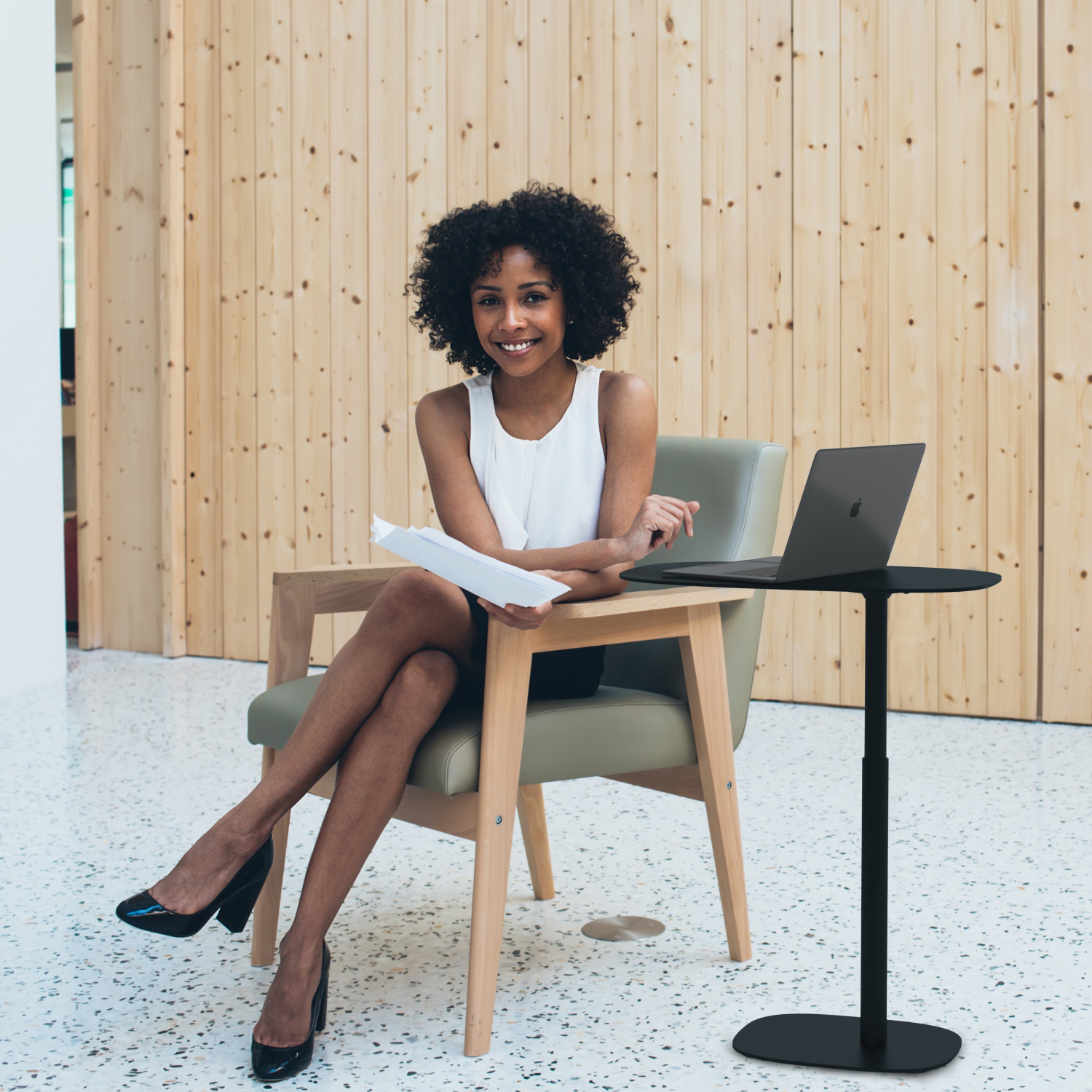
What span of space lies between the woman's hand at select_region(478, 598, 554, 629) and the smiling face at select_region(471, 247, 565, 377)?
0.50 meters

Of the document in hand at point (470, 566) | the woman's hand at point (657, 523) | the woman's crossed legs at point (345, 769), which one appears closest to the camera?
the document in hand at point (470, 566)

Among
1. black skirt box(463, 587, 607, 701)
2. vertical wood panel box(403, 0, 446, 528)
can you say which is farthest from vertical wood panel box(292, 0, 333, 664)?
black skirt box(463, 587, 607, 701)

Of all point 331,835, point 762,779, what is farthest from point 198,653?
point 331,835

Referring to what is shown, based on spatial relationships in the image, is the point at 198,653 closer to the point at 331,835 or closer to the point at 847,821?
the point at 847,821

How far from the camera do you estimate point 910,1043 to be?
1612mm

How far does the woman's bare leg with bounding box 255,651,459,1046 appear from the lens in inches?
62.4

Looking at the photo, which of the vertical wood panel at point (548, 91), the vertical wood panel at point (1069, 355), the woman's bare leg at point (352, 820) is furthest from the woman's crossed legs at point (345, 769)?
the vertical wood panel at point (548, 91)

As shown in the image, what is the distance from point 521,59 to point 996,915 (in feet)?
9.99

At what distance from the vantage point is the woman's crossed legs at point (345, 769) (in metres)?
1.59

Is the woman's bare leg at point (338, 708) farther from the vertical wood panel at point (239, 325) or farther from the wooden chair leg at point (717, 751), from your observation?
the vertical wood panel at point (239, 325)

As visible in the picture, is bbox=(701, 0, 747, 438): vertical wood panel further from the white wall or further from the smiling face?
the white wall

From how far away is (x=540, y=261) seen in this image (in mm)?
1980

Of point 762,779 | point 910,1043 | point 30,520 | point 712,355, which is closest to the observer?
point 910,1043

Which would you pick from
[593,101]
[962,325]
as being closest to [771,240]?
[962,325]
